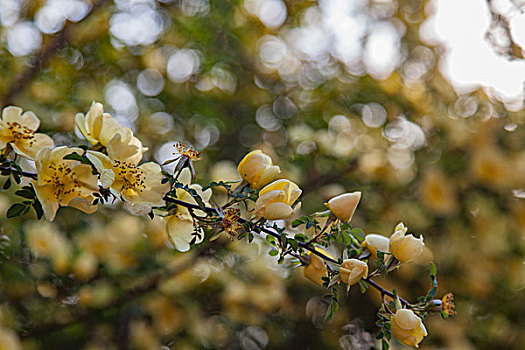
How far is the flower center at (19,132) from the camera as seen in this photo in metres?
0.43

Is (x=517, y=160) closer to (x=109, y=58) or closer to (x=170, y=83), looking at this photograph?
(x=170, y=83)

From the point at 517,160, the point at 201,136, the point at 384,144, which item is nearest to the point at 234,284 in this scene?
the point at 201,136

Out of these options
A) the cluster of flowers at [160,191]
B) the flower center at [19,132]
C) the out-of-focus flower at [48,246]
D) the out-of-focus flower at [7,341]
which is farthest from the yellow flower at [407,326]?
the out-of-focus flower at [48,246]

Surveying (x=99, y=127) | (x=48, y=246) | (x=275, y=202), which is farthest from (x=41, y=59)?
(x=275, y=202)

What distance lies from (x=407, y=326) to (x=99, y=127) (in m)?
0.32

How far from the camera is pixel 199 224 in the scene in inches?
16.7

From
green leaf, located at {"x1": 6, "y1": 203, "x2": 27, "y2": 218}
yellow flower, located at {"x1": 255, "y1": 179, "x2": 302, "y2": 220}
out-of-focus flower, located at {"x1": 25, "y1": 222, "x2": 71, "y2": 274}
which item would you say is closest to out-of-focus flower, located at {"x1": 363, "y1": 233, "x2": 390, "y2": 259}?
yellow flower, located at {"x1": 255, "y1": 179, "x2": 302, "y2": 220}

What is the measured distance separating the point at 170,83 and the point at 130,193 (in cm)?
97

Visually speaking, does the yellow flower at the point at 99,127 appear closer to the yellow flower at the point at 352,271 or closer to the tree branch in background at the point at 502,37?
the yellow flower at the point at 352,271

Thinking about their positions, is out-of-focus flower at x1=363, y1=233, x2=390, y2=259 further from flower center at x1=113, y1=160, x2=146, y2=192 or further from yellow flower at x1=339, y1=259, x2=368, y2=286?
flower center at x1=113, y1=160, x2=146, y2=192

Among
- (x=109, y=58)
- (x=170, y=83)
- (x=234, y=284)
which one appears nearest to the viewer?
(x=234, y=284)

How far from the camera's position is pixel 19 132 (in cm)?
43

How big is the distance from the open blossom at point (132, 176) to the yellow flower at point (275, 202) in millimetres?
83

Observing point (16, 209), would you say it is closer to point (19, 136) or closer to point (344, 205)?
point (19, 136)
